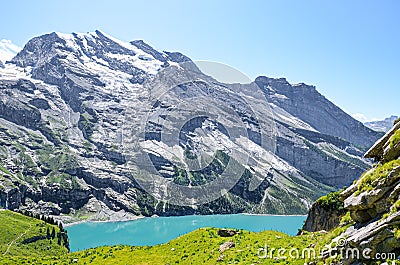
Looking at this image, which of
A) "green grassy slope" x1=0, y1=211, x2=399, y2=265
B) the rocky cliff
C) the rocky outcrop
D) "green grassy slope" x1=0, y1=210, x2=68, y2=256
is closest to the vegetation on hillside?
"green grassy slope" x1=0, y1=211, x2=399, y2=265

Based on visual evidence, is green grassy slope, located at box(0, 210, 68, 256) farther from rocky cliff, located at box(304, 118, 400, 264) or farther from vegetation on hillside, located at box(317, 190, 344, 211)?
rocky cliff, located at box(304, 118, 400, 264)

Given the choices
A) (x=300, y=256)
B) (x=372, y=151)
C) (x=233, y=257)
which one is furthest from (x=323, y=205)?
(x=372, y=151)

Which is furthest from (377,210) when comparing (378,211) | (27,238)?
(27,238)

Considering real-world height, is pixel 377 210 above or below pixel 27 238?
above

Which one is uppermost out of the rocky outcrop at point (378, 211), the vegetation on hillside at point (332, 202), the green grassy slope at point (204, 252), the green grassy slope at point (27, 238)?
the rocky outcrop at point (378, 211)

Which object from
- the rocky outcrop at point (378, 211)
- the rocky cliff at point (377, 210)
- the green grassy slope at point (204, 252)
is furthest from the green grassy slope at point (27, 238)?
the rocky outcrop at point (378, 211)

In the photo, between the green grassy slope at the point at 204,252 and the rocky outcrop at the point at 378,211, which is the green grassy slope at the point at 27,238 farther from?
the rocky outcrop at the point at 378,211

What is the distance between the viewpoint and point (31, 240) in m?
157

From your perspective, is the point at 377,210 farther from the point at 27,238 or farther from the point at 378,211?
the point at 27,238

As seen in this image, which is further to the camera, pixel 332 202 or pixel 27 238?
pixel 27 238

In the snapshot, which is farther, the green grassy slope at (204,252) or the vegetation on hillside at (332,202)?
the vegetation on hillside at (332,202)

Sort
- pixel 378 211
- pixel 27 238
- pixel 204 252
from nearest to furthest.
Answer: pixel 378 211, pixel 204 252, pixel 27 238

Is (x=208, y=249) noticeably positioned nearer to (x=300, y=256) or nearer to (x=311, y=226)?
(x=300, y=256)

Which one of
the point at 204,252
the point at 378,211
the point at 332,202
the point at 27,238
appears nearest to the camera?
the point at 378,211
